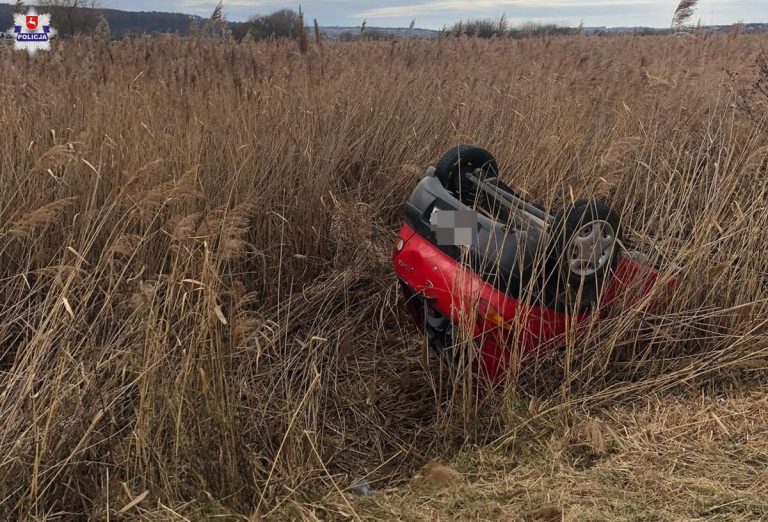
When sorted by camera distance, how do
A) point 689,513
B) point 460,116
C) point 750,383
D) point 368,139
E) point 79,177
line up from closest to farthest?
point 689,513, point 750,383, point 79,177, point 368,139, point 460,116

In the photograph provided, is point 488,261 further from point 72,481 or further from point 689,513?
point 72,481

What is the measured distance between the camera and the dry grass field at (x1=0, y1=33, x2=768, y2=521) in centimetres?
172

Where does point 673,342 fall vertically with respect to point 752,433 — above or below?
above

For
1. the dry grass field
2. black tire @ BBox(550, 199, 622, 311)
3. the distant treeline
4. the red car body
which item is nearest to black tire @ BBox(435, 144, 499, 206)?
the dry grass field

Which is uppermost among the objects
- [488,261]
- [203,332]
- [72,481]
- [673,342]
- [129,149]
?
[129,149]

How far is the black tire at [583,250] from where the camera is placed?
2105 millimetres

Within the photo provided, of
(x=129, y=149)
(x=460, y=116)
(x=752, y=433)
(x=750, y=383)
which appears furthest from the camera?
(x=460, y=116)

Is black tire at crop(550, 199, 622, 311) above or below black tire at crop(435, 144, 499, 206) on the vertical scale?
below

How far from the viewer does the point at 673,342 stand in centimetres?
241

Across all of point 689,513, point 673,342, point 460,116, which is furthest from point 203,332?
point 460,116

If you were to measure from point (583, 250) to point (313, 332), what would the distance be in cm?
124

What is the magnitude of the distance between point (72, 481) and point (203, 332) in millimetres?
599

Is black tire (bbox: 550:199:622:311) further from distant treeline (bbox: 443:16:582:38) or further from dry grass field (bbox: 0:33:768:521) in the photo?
distant treeline (bbox: 443:16:582:38)

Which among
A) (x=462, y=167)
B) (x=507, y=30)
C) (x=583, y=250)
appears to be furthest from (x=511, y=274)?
(x=507, y=30)
